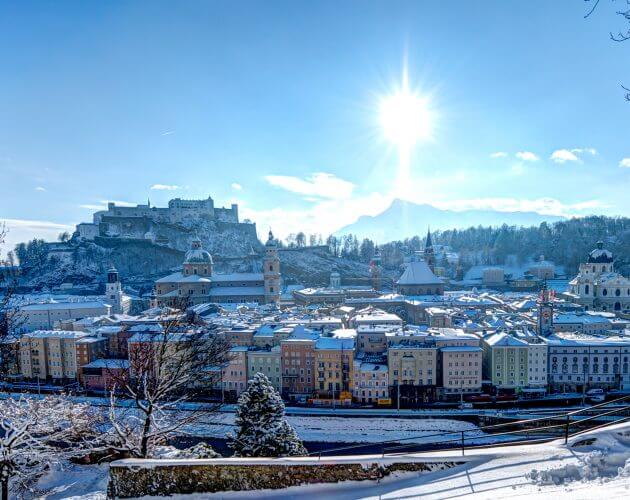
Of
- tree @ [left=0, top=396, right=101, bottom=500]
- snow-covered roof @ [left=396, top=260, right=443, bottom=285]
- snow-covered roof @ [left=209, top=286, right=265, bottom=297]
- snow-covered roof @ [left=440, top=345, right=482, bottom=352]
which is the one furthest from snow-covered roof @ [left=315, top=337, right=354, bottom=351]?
snow-covered roof @ [left=396, top=260, right=443, bottom=285]

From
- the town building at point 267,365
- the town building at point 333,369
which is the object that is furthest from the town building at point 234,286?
the town building at point 333,369

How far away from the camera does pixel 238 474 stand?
5.38m

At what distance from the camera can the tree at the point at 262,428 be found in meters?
11.8

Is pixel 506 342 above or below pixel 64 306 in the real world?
above

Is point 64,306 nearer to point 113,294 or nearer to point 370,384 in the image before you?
point 113,294

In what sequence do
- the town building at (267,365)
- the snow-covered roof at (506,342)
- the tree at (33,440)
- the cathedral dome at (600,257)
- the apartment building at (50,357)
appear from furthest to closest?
the cathedral dome at (600,257) < the apartment building at (50,357) < the town building at (267,365) < the snow-covered roof at (506,342) < the tree at (33,440)

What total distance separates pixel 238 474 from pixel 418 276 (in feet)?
181

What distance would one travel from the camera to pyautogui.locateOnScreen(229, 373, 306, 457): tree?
38.8ft

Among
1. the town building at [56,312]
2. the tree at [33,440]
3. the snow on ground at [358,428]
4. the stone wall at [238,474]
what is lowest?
the snow on ground at [358,428]

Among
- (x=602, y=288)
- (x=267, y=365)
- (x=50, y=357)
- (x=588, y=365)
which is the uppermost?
(x=602, y=288)

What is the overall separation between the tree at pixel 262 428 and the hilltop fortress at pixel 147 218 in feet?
256

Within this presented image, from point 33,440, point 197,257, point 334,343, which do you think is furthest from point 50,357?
point 33,440

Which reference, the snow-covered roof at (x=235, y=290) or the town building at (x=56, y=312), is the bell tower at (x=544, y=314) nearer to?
the snow-covered roof at (x=235, y=290)

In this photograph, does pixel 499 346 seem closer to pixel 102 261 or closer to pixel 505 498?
pixel 505 498
